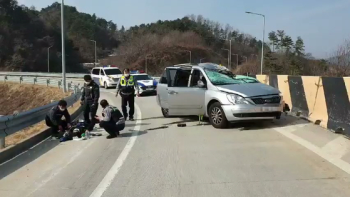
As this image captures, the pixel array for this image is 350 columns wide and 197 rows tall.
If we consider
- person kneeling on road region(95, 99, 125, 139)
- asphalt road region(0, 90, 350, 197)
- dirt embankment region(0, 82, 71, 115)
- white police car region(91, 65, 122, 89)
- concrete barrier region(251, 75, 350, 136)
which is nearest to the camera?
asphalt road region(0, 90, 350, 197)

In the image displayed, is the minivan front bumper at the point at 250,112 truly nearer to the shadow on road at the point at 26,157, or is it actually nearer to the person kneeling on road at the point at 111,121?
the person kneeling on road at the point at 111,121

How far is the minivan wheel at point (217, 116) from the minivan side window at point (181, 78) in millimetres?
1414

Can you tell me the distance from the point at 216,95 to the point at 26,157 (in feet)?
15.9

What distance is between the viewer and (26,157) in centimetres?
765

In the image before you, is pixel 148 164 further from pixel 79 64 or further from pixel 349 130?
pixel 79 64

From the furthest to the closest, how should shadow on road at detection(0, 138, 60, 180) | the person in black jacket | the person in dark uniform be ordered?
the person in dark uniform
the person in black jacket
shadow on road at detection(0, 138, 60, 180)

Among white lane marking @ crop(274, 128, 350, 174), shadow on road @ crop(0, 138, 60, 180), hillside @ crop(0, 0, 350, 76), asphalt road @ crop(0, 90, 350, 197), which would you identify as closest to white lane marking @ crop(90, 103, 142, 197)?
asphalt road @ crop(0, 90, 350, 197)

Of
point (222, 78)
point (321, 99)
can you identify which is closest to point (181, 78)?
point (222, 78)

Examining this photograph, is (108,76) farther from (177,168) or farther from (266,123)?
(177,168)

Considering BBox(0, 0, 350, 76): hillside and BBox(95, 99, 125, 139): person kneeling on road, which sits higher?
BBox(0, 0, 350, 76): hillside

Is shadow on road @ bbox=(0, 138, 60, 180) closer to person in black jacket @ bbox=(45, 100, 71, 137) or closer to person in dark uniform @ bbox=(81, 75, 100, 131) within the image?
person in black jacket @ bbox=(45, 100, 71, 137)

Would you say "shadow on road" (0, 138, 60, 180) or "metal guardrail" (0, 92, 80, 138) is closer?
"shadow on road" (0, 138, 60, 180)

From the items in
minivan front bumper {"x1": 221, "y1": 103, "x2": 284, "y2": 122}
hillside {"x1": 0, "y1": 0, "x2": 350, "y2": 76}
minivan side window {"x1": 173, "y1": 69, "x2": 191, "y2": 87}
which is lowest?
minivan front bumper {"x1": 221, "y1": 103, "x2": 284, "y2": 122}

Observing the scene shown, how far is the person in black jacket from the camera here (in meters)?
9.69
